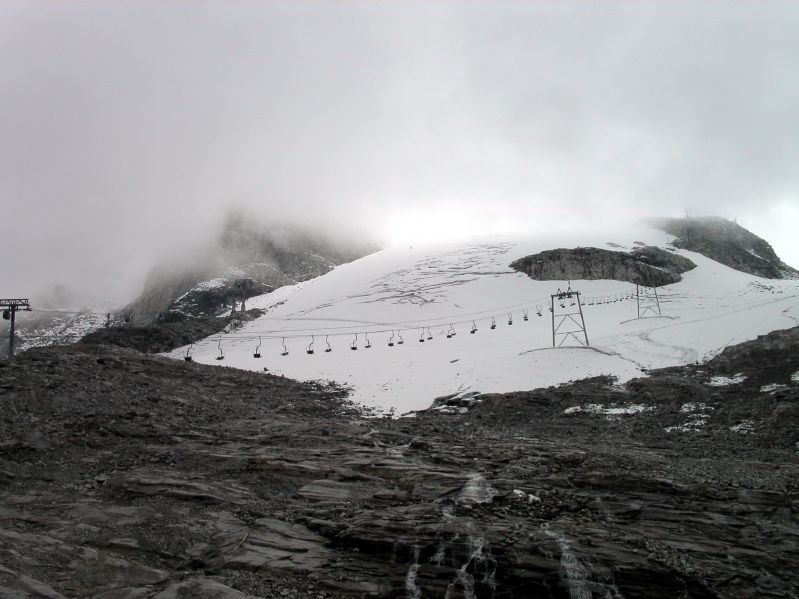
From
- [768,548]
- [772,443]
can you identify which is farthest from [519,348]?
[768,548]

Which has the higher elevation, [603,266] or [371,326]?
[603,266]

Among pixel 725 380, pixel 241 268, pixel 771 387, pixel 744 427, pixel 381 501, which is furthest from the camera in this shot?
pixel 241 268

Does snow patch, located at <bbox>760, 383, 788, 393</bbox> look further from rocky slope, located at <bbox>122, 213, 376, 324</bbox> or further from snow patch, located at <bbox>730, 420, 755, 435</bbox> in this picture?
rocky slope, located at <bbox>122, 213, 376, 324</bbox>

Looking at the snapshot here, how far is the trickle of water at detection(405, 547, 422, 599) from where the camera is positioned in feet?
35.7

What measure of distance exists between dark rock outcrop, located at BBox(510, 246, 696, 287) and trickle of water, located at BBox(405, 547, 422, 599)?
85076mm

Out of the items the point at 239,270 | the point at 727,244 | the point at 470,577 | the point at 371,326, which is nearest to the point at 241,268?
the point at 239,270

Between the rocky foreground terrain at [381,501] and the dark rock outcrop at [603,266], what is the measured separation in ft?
230

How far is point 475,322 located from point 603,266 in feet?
137

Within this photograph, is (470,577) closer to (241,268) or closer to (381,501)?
(381,501)

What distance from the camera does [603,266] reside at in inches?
3767

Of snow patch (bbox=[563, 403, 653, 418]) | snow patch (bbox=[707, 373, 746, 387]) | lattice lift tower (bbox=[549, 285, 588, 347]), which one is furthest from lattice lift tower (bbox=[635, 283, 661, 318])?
snow patch (bbox=[563, 403, 653, 418])

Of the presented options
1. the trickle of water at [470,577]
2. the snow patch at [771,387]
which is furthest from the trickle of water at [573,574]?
the snow patch at [771,387]

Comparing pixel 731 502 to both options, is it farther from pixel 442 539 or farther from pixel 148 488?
pixel 148 488

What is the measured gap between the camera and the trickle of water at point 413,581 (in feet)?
35.7
